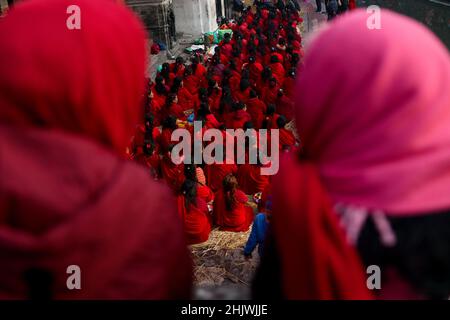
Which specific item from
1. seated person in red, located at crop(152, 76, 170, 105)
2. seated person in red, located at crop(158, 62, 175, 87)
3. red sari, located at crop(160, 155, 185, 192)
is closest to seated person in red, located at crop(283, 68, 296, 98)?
seated person in red, located at crop(158, 62, 175, 87)

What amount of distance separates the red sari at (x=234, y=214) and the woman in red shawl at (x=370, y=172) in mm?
4566

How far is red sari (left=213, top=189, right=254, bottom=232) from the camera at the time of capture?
19.8 ft

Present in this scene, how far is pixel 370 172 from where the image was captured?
53.6 inches

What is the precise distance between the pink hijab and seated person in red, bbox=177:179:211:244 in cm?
437

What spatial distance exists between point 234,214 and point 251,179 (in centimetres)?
117

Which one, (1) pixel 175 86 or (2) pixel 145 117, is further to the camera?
(1) pixel 175 86

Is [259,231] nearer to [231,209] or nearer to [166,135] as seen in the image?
[231,209]

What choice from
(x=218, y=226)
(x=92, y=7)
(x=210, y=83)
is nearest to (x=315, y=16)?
(x=210, y=83)

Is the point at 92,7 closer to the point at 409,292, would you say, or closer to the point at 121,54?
the point at 121,54

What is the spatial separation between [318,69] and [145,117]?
23.6 ft

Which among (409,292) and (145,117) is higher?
(145,117)

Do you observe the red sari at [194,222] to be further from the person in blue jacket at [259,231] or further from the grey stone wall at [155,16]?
the grey stone wall at [155,16]

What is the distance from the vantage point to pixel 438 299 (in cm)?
147

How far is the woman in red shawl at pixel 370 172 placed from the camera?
1.34 meters
